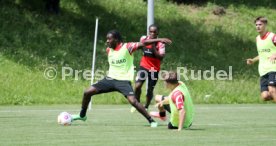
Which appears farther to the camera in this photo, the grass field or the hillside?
the hillside

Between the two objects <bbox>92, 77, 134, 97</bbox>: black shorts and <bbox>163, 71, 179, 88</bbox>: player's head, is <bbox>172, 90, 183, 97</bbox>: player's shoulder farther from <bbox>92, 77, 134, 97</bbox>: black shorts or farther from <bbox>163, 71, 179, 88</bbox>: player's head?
<bbox>92, 77, 134, 97</bbox>: black shorts

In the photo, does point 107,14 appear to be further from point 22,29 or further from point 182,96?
point 182,96

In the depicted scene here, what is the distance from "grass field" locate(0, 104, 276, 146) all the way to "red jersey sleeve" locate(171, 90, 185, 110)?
44 centimetres

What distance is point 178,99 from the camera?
1185 cm

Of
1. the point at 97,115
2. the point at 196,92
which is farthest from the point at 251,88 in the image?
the point at 97,115

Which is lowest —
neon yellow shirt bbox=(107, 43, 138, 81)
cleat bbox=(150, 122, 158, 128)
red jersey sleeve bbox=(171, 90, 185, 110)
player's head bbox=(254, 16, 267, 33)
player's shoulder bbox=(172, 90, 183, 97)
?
cleat bbox=(150, 122, 158, 128)

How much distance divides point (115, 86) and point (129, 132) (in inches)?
62.3

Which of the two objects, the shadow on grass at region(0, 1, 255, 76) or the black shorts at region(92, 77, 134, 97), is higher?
the shadow on grass at region(0, 1, 255, 76)

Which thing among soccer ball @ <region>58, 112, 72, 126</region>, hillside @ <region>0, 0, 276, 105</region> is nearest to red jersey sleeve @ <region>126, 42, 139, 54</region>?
soccer ball @ <region>58, 112, 72, 126</region>

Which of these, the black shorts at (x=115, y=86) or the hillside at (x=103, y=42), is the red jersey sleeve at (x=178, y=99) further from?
the hillside at (x=103, y=42)

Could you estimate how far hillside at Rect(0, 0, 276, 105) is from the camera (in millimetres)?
24375

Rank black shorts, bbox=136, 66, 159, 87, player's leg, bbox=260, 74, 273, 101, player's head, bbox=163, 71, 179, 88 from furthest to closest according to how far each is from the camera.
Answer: black shorts, bbox=136, 66, 159, 87 → player's leg, bbox=260, 74, 273, 101 → player's head, bbox=163, 71, 179, 88

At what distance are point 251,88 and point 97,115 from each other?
36.5ft

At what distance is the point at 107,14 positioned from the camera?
32.2 meters
